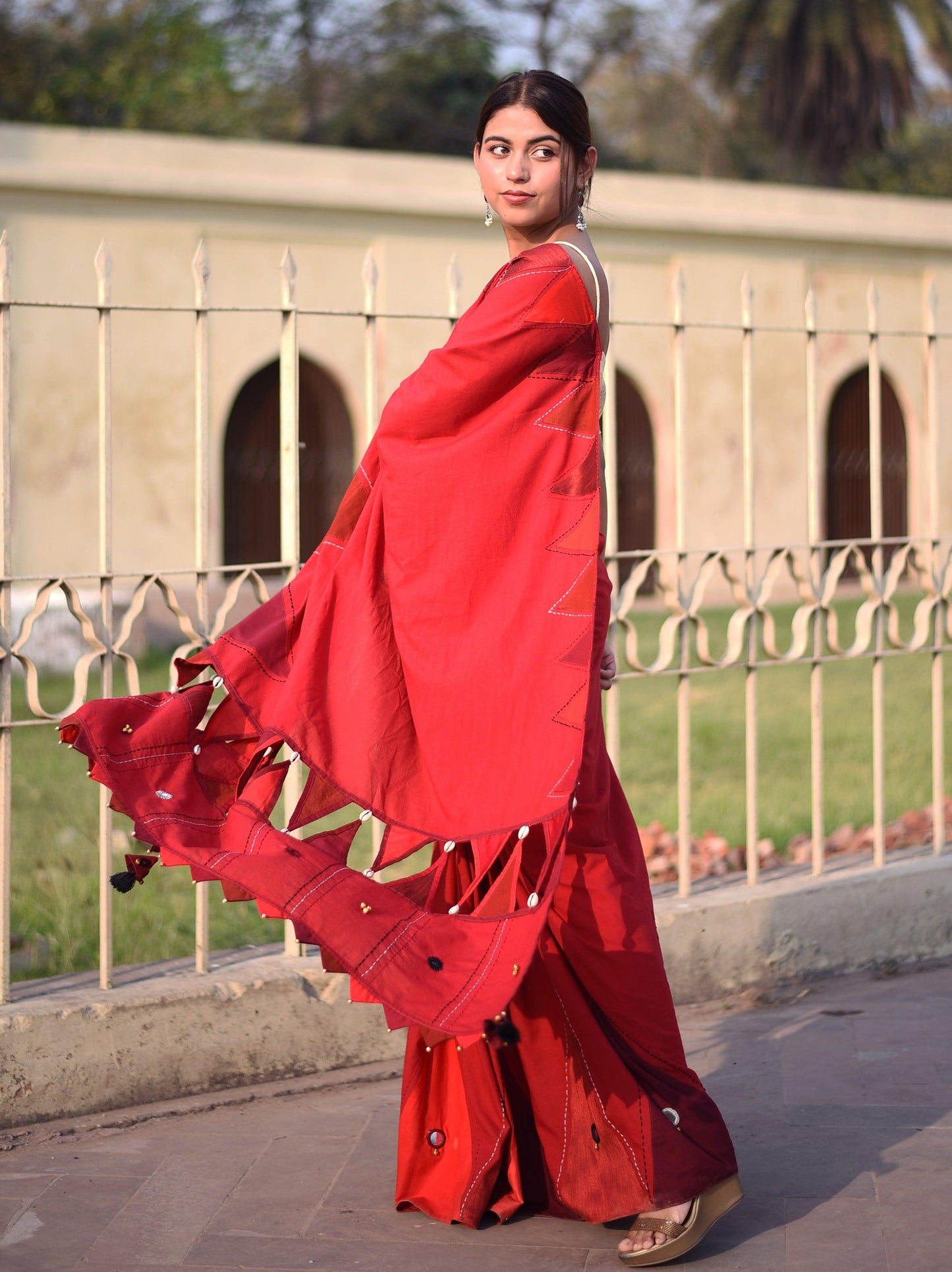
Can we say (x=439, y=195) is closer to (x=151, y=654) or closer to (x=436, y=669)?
(x=151, y=654)

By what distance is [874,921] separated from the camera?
158 inches

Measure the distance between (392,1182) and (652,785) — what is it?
4124mm

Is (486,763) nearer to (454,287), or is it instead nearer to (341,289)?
(454,287)

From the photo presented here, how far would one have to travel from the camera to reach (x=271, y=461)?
1347 cm

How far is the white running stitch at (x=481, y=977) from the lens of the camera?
2160mm

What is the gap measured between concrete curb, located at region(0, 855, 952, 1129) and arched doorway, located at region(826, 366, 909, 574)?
12209mm

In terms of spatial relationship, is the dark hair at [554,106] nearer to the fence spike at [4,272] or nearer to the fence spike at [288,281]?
the fence spike at [288,281]

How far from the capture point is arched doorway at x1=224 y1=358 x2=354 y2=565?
1317 cm

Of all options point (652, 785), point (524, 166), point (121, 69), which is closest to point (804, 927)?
point (524, 166)

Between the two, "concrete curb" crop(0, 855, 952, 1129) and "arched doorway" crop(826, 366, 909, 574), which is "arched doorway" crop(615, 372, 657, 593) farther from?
"concrete curb" crop(0, 855, 952, 1129)

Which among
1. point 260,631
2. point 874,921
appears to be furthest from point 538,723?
point 874,921

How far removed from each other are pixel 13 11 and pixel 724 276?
1198cm

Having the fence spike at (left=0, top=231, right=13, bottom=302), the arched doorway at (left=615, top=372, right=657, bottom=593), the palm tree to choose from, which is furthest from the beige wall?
the palm tree

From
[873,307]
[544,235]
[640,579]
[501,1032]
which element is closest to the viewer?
[501,1032]
